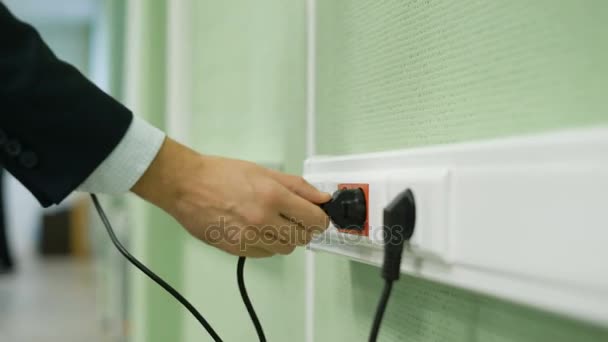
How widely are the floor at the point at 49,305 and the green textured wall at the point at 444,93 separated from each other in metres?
2.32

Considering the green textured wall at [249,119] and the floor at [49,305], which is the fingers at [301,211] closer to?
the green textured wall at [249,119]

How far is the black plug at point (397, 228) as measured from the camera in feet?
1.29

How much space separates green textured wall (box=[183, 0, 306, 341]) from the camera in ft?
2.44

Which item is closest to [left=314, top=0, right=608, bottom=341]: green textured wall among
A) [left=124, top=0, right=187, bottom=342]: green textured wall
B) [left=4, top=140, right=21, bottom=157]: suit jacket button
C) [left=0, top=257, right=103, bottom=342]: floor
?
[left=4, top=140, right=21, bottom=157]: suit jacket button

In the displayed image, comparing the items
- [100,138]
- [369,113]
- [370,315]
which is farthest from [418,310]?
[100,138]

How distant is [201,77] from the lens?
1.09 metres

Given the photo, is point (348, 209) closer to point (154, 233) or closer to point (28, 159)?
point (28, 159)

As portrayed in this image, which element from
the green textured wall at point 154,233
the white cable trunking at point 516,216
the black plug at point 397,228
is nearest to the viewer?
the white cable trunking at point 516,216

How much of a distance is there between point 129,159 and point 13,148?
97mm

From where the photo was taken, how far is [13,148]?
46cm

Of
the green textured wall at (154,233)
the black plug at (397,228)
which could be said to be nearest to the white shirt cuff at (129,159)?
A: the black plug at (397,228)

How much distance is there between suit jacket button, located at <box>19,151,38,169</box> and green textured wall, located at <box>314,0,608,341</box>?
0.32m

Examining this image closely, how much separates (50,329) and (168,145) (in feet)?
8.71

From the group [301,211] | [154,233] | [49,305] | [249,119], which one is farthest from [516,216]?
[49,305]
